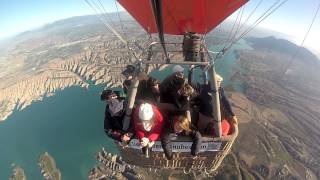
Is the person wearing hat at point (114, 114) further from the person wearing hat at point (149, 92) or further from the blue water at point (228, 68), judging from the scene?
the blue water at point (228, 68)

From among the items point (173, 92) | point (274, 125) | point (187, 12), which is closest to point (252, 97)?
point (274, 125)

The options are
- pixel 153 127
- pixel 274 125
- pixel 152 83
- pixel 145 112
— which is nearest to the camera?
pixel 145 112

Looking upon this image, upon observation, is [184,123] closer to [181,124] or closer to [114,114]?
[181,124]

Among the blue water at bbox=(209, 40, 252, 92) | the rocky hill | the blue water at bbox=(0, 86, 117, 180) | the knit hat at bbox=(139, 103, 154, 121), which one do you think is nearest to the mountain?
the rocky hill

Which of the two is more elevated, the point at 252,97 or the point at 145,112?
the point at 145,112

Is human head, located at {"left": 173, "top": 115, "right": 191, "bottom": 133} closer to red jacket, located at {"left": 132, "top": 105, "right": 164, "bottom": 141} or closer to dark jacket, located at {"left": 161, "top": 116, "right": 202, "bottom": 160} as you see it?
dark jacket, located at {"left": 161, "top": 116, "right": 202, "bottom": 160}

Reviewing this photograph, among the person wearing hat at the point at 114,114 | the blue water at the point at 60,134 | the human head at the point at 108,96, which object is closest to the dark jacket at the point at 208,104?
the person wearing hat at the point at 114,114
